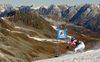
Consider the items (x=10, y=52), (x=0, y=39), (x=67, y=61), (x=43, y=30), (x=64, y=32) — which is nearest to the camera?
(x=67, y=61)

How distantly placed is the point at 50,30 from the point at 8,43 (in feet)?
401

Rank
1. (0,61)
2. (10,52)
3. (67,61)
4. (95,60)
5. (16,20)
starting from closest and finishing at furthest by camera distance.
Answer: (95,60)
(67,61)
(0,61)
(10,52)
(16,20)

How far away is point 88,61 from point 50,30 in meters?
180

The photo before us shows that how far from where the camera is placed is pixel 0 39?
70875 millimetres

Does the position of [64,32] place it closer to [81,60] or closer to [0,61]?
[81,60]

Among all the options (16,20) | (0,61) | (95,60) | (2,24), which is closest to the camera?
(95,60)

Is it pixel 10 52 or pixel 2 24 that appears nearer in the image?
pixel 10 52

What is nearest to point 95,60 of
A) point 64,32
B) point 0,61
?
point 64,32

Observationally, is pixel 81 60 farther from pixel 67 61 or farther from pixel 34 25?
pixel 34 25

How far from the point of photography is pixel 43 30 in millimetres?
186875

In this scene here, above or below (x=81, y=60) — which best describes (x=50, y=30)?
below

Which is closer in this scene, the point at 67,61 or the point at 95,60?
the point at 95,60

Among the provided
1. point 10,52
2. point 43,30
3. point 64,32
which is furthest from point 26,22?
point 64,32

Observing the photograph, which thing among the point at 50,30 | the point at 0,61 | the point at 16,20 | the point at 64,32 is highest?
the point at 64,32
